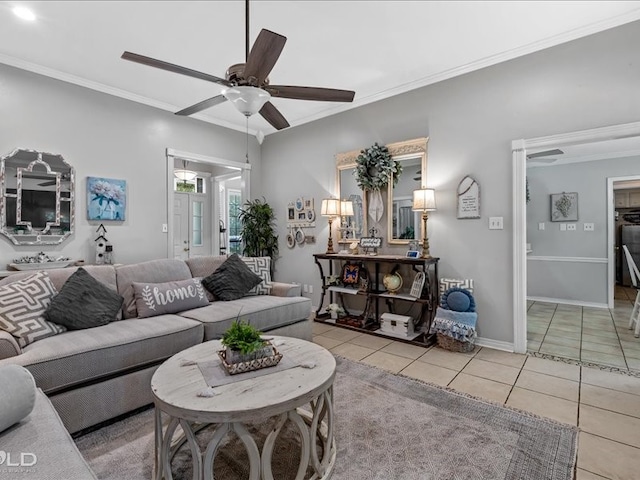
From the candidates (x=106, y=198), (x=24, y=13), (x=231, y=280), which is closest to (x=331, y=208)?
(x=231, y=280)

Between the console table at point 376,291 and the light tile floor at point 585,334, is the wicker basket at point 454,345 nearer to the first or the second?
the console table at point 376,291

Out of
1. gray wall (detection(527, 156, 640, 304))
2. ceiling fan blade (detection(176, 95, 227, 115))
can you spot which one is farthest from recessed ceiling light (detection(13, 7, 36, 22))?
A: gray wall (detection(527, 156, 640, 304))

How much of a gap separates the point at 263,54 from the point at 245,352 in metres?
1.65

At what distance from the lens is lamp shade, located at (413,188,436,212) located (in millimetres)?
3607

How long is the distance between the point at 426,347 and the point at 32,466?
123 inches

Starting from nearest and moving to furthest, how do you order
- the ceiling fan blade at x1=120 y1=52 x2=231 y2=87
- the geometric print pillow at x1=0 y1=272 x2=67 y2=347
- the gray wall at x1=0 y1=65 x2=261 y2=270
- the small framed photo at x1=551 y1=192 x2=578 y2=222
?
the ceiling fan blade at x1=120 y1=52 x2=231 y2=87, the geometric print pillow at x1=0 y1=272 x2=67 y2=347, the gray wall at x1=0 y1=65 x2=261 y2=270, the small framed photo at x1=551 y1=192 x2=578 y2=222

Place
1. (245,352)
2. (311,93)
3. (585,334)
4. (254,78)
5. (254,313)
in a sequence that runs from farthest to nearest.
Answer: (585,334)
(254,313)
(311,93)
(254,78)
(245,352)

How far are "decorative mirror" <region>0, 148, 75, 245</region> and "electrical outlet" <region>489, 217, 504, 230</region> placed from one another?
4.51 meters

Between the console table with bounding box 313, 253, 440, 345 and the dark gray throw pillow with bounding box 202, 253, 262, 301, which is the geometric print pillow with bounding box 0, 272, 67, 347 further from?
Answer: the console table with bounding box 313, 253, 440, 345

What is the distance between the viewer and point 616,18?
2736 millimetres

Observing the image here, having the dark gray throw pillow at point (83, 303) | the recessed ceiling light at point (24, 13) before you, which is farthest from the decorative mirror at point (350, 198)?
the recessed ceiling light at point (24, 13)

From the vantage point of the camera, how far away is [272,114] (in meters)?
2.68

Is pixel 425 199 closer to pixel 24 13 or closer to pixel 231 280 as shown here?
pixel 231 280

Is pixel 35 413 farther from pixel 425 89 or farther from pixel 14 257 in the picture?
pixel 425 89
